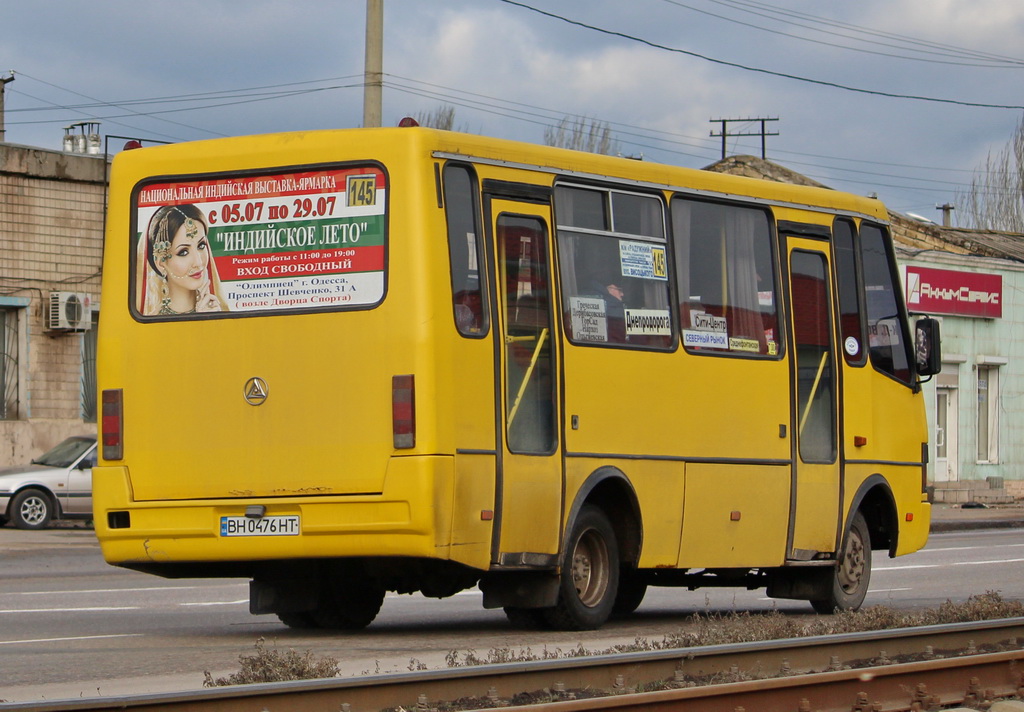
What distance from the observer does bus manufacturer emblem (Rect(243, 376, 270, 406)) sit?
9.86 meters

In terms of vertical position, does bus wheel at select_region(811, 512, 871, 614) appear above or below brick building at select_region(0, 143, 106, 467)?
below

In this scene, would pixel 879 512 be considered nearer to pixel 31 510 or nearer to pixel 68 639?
pixel 68 639

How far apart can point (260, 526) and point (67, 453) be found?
56.1 ft

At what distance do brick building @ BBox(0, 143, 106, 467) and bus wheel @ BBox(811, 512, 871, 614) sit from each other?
69.8 feet

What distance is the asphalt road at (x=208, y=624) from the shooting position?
29.0ft

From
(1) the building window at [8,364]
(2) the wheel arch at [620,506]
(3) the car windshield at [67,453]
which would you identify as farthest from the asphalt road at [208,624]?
(1) the building window at [8,364]

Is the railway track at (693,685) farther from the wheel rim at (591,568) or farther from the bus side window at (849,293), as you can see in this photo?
the bus side window at (849,293)

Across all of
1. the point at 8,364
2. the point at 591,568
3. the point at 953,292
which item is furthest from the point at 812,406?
the point at 953,292

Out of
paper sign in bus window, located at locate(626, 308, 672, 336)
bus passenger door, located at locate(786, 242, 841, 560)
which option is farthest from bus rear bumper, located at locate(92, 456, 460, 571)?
bus passenger door, located at locate(786, 242, 841, 560)

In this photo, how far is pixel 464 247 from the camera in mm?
9867

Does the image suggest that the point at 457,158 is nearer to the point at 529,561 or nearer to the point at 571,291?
the point at 571,291

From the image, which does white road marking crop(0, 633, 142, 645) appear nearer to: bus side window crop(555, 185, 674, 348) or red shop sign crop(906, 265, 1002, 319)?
bus side window crop(555, 185, 674, 348)

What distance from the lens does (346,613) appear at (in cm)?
1156

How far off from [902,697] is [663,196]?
14.4 feet
